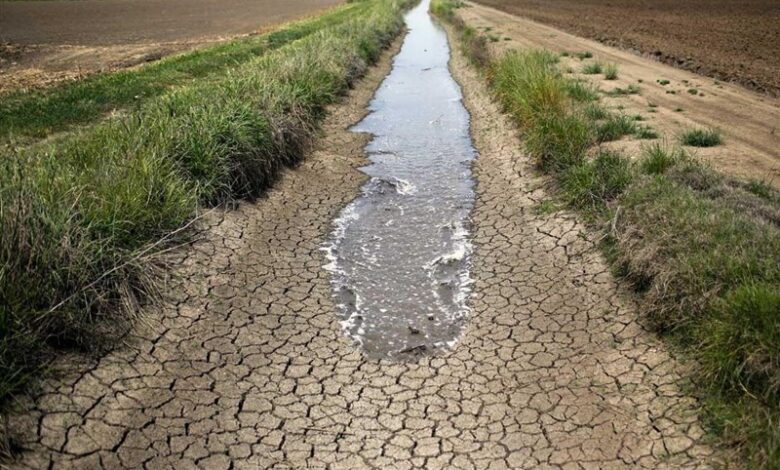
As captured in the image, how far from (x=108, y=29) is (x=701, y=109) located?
2908 centimetres

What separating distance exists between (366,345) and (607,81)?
Result: 11898mm

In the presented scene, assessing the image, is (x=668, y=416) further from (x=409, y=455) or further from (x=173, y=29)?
(x=173, y=29)

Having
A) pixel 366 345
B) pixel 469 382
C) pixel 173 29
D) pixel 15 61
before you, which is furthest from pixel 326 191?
pixel 173 29

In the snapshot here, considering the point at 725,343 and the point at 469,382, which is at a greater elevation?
the point at 725,343

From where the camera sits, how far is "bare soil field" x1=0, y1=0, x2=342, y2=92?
21.6m

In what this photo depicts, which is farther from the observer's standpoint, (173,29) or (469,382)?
(173,29)

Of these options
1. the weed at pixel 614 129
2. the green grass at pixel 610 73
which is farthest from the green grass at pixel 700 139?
the green grass at pixel 610 73

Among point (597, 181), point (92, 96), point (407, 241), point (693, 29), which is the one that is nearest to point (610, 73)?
point (597, 181)

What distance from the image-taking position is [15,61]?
22.5 m

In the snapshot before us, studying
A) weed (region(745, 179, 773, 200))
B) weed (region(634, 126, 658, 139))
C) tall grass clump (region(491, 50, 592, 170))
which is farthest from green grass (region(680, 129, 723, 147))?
weed (region(745, 179, 773, 200))

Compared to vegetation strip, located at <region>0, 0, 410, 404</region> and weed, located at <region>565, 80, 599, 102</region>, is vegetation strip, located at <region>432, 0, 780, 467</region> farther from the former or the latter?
vegetation strip, located at <region>0, 0, 410, 404</region>

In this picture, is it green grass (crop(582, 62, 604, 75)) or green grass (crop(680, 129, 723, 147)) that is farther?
green grass (crop(582, 62, 604, 75))

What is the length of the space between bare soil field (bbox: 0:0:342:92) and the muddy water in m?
9.58

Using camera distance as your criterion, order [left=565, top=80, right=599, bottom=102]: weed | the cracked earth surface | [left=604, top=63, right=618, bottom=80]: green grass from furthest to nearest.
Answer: [left=604, top=63, right=618, bottom=80]: green grass, [left=565, top=80, right=599, bottom=102]: weed, the cracked earth surface
